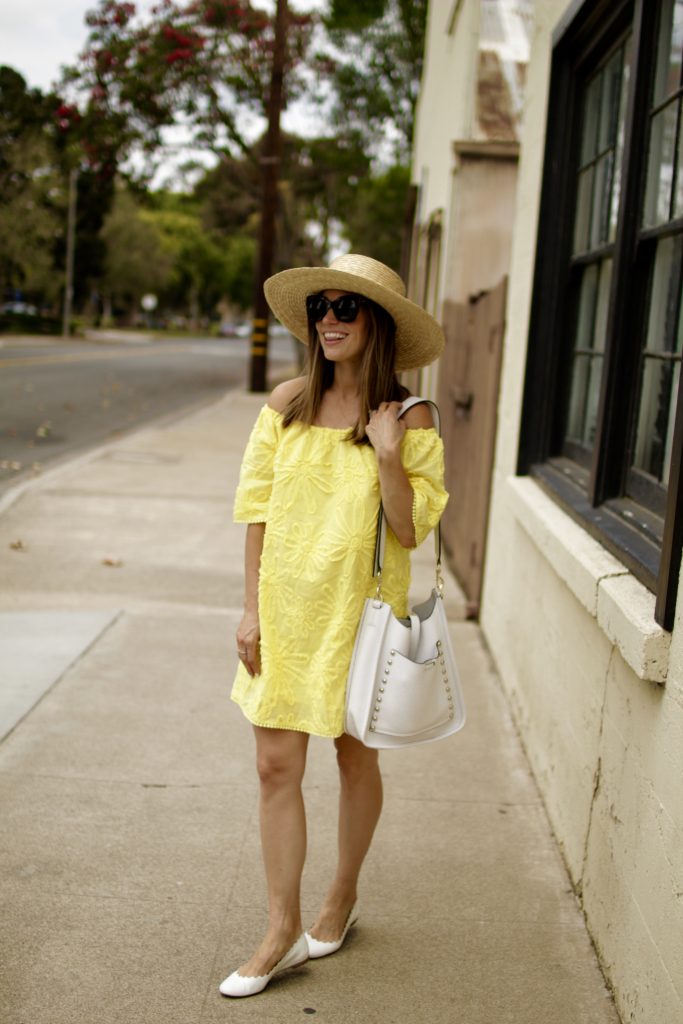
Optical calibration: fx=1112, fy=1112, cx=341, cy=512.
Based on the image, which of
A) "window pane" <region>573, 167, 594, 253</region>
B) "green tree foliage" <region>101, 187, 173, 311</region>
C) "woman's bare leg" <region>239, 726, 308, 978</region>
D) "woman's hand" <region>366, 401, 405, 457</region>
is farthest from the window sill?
"green tree foliage" <region>101, 187, 173, 311</region>

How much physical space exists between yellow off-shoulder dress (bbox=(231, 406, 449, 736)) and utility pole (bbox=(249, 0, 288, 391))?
17410 millimetres

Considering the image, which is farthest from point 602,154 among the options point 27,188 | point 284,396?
point 27,188

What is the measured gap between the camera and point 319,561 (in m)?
2.75

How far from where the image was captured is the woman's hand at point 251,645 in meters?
2.83

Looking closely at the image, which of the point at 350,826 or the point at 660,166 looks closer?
the point at 350,826

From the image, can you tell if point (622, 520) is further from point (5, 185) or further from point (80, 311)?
point (80, 311)

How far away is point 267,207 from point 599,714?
18350 mm

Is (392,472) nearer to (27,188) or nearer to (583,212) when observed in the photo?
(583,212)

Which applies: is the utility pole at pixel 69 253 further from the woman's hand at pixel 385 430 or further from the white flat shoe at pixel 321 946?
the white flat shoe at pixel 321 946

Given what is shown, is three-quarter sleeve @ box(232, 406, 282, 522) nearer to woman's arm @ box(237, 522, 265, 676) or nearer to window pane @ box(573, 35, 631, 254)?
woman's arm @ box(237, 522, 265, 676)

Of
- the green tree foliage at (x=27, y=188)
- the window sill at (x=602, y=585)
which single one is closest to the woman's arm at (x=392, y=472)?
the window sill at (x=602, y=585)

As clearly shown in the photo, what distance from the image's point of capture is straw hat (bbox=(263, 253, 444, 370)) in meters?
2.76

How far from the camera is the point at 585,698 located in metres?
3.42

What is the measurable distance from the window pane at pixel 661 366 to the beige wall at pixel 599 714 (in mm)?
349
